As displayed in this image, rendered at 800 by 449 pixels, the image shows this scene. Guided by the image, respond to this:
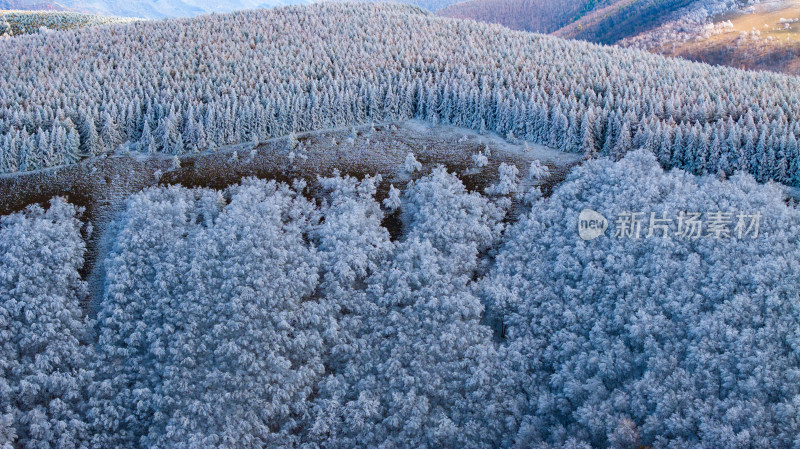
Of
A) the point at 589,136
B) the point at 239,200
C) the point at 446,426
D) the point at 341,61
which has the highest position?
the point at 341,61

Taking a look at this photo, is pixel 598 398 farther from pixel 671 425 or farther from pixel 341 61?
pixel 341 61

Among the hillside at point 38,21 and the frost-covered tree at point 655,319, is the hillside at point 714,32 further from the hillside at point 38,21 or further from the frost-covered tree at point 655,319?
the hillside at point 38,21

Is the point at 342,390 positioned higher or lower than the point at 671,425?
lower

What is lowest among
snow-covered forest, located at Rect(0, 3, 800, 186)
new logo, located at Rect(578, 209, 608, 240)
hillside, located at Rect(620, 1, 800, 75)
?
new logo, located at Rect(578, 209, 608, 240)

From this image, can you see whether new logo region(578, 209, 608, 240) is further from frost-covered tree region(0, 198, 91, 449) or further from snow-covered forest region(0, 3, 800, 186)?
frost-covered tree region(0, 198, 91, 449)

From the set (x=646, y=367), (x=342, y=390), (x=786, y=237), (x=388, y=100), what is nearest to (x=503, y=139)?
(x=388, y=100)

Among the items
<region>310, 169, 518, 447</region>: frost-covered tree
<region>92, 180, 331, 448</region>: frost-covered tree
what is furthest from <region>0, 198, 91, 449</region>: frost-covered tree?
<region>310, 169, 518, 447</region>: frost-covered tree
